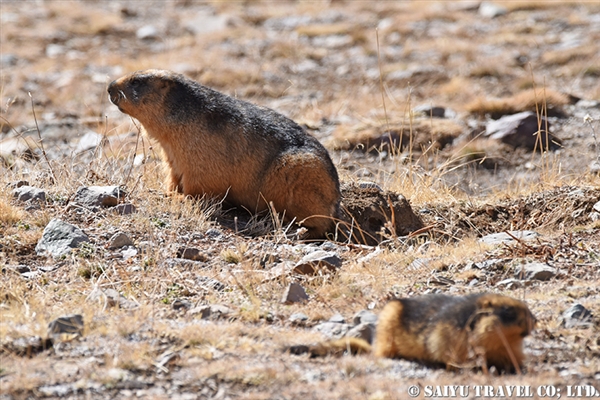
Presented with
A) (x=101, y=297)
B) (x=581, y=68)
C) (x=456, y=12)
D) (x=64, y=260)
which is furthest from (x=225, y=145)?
(x=456, y=12)

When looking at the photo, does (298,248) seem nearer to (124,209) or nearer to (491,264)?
(491,264)

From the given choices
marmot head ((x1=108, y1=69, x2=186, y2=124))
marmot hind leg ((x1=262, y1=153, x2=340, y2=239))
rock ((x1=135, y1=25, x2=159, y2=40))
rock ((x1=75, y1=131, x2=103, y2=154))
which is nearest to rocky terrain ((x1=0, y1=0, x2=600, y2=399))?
marmot hind leg ((x1=262, y1=153, x2=340, y2=239))

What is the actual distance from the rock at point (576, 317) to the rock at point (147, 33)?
16950mm

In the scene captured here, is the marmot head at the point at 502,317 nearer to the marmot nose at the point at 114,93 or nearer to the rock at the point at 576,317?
the rock at the point at 576,317

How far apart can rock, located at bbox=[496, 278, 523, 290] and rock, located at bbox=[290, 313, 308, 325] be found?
157 centimetres

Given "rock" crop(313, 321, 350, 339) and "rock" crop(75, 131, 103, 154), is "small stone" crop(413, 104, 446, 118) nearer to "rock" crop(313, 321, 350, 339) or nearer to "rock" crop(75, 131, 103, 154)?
"rock" crop(75, 131, 103, 154)

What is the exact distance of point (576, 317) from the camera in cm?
539

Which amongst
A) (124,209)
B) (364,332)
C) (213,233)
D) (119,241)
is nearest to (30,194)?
(124,209)

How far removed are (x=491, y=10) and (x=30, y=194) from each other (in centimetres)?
1623

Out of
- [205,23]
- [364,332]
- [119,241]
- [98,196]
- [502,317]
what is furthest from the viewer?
[205,23]

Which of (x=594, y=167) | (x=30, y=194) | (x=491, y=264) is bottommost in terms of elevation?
(x=594, y=167)

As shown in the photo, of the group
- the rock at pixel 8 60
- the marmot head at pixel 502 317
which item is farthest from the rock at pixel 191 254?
the rock at pixel 8 60

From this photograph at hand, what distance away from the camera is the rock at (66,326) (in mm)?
5156

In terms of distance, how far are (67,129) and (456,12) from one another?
12.2 m
